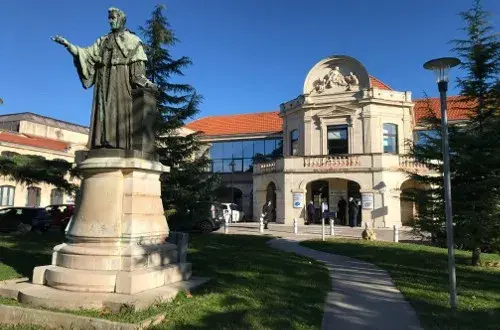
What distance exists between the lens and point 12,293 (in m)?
6.62

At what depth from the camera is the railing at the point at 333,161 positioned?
3072 centimetres

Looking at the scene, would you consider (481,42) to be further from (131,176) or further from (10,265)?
(10,265)

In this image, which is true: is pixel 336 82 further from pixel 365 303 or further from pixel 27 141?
pixel 27 141

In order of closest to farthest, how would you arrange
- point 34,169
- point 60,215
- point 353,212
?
point 34,169 < point 60,215 < point 353,212

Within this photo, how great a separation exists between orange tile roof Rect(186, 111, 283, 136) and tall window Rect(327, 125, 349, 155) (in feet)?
30.7

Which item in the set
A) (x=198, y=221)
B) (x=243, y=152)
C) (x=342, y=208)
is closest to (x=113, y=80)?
(x=198, y=221)

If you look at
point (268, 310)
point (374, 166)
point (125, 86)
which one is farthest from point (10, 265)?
point (374, 166)

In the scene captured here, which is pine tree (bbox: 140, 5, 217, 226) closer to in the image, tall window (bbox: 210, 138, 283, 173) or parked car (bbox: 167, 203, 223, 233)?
parked car (bbox: 167, 203, 223, 233)

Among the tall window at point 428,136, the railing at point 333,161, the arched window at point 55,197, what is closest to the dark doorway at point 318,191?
the railing at point 333,161

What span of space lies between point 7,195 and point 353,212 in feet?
100

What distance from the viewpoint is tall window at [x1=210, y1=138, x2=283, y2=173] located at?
41.9 m

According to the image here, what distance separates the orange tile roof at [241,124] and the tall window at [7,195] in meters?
17.7

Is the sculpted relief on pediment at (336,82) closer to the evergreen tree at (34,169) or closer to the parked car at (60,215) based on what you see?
the parked car at (60,215)

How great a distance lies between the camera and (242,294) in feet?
23.8
